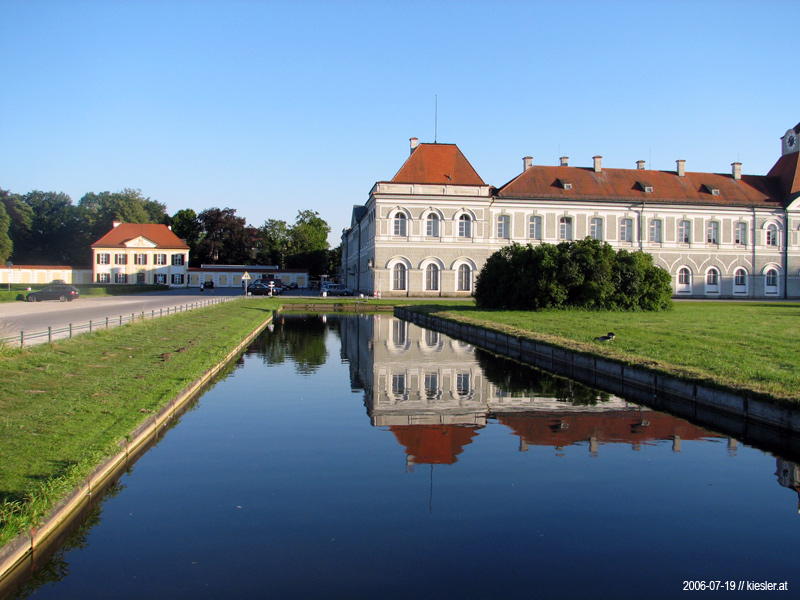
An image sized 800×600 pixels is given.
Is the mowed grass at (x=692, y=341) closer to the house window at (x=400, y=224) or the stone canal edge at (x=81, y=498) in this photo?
the stone canal edge at (x=81, y=498)

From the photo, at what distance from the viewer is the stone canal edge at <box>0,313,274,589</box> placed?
223 inches

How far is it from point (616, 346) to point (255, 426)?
38.1ft

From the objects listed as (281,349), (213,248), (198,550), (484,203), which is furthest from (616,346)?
(213,248)

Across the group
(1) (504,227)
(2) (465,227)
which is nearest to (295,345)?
(2) (465,227)

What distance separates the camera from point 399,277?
55188 mm

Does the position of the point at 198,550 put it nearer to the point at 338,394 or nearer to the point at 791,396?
the point at 338,394

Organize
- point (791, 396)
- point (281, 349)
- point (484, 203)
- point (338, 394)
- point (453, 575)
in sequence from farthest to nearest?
1. point (484, 203)
2. point (281, 349)
3. point (338, 394)
4. point (791, 396)
5. point (453, 575)

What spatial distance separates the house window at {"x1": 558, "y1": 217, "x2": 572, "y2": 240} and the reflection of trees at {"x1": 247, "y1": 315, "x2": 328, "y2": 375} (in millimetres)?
29329

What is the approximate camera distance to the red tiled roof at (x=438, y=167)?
180 feet

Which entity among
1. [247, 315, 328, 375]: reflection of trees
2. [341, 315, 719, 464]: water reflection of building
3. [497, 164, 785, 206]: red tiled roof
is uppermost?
[497, 164, 785, 206]: red tiled roof

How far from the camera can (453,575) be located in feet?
18.7

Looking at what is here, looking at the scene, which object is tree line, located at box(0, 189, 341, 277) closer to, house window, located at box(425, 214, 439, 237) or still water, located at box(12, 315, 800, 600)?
house window, located at box(425, 214, 439, 237)

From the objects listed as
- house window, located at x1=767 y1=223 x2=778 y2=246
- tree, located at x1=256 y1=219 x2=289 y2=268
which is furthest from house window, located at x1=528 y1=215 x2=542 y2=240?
tree, located at x1=256 y1=219 x2=289 y2=268

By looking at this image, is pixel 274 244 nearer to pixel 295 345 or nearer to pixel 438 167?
pixel 438 167
